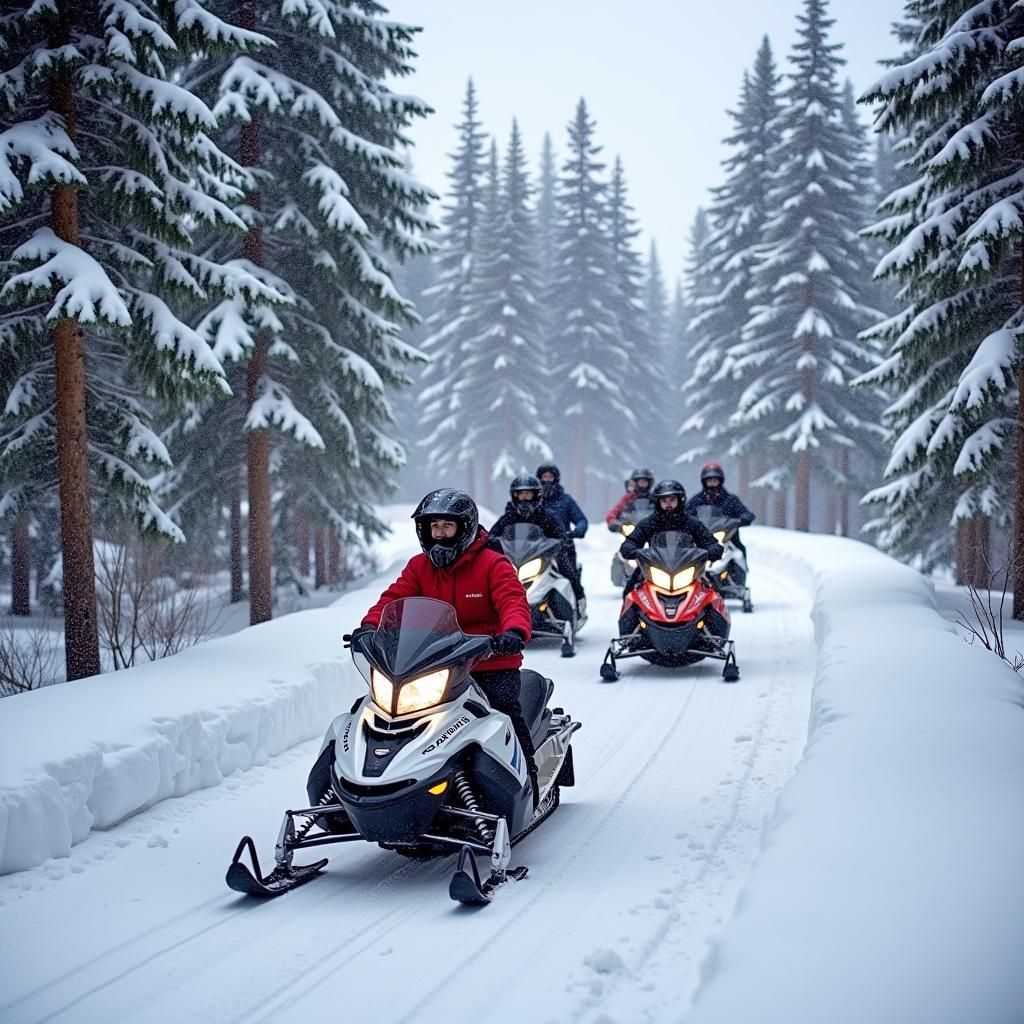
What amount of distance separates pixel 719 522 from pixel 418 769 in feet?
40.6

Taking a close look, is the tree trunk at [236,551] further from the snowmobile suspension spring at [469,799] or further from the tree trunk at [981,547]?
the snowmobile suspension spring at [469,799]

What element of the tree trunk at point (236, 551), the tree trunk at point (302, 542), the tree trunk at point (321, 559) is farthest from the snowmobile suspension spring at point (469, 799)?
the tree trunk at point (302, 542)

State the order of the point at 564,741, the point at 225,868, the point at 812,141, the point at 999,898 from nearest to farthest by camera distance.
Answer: the point at 999,898 < the point at 225,868 < the point at 564,741 < the point at 812,141

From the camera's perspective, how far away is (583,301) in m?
47.5

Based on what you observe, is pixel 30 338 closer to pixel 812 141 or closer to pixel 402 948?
pixel 402 948

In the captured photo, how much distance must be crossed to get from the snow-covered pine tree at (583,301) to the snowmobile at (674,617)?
118ft

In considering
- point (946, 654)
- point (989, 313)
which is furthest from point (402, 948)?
point (989, 313)

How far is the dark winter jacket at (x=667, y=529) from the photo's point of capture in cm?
1199

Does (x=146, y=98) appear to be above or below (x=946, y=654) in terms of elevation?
above

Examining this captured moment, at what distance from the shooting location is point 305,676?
9.48 metres

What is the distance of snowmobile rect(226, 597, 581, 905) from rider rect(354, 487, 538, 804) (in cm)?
26

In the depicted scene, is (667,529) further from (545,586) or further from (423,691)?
(423,691)

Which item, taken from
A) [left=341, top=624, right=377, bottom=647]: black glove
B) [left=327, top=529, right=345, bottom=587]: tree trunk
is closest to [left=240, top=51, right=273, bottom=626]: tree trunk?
[left=327, top=529, right=345, bottom=587]: tree trunk

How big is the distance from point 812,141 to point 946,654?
1082 inches
